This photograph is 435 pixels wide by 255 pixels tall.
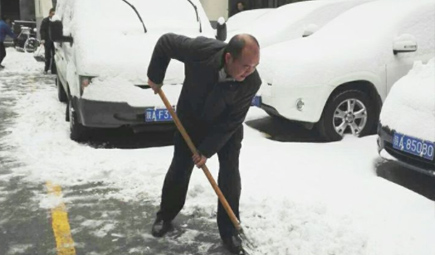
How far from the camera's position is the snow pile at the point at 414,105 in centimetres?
446

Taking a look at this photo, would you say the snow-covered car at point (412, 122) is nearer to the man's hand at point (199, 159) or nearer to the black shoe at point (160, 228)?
the man's hand at point (199, 159)

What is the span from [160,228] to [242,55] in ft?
5.03

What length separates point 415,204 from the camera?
428 cm

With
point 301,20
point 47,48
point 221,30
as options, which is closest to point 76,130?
point 221,30

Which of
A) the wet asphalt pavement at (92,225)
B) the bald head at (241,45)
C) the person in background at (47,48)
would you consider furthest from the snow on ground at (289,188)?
the person in background at (47,48)

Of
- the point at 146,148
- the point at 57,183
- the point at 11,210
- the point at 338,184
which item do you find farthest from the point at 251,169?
the point at 11,210

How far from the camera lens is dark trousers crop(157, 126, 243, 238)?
3486 mm

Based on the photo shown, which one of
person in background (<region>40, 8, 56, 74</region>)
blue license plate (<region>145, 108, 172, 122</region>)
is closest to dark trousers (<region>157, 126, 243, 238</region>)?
blue license plate (<region>145, 108, 172, 122</region>)

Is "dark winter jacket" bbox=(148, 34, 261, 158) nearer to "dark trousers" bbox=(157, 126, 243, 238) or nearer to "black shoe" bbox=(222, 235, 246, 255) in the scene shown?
"dark trousers" bbox=(157, 126, 243, 238)

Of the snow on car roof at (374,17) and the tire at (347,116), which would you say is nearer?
the tire at (347,116)

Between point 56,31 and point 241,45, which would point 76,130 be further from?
point 241,45

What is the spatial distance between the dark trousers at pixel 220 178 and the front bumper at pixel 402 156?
6.14ft

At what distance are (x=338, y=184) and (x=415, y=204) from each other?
73cm

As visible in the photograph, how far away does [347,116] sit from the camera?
20.4ft
